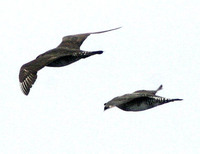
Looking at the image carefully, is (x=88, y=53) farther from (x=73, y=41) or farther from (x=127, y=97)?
(x=127, y=97)

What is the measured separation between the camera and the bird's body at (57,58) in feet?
87.8

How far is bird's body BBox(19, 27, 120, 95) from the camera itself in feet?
87.8

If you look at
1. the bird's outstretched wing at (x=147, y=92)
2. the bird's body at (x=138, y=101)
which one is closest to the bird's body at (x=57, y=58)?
the bird's outstretched wing at (x=147, y=92)

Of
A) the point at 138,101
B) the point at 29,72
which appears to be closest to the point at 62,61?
the point at 29,72

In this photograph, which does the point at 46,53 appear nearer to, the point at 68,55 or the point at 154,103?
the point at 68,55

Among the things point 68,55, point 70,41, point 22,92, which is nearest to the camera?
point 22,92

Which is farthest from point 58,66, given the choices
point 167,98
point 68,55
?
point 167,98

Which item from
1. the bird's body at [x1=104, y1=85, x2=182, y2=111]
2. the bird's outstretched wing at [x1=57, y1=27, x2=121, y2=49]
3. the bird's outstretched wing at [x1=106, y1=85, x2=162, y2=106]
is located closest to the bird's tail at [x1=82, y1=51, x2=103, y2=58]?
the bird's outstretched wing at [x1=57, y1=27, x2=121, y2=49]

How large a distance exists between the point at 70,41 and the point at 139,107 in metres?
5.49

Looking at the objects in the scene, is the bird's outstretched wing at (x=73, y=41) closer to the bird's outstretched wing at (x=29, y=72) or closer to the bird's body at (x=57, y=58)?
the bird's body at (x=57, y=58)

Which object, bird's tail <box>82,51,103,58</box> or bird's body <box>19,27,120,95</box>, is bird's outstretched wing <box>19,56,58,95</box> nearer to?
bird's body <box>19,27,120,95</box>

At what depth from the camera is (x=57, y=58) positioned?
2861 centimetres

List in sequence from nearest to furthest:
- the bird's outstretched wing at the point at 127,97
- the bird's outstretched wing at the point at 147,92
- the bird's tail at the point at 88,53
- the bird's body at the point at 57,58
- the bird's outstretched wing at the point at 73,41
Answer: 1. the bird's outstretched wing at the point at 127,97
2. the bird's body at the point at 57,58
3. the bird's outstretched wing at the point at 147,92
4. the bird's tail at the point at 88,53
5. the bird's outstretched wing at the point at 73,41

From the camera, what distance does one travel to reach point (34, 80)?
26.7 meters
